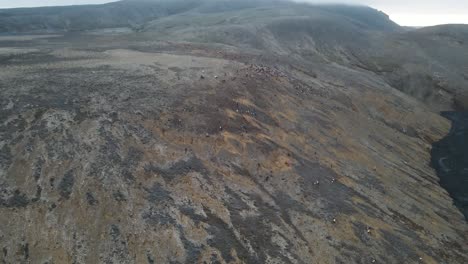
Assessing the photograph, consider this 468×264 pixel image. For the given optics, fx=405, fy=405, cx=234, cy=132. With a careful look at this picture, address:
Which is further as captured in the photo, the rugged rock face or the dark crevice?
the dark crevice

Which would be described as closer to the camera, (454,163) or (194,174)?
(194,174)

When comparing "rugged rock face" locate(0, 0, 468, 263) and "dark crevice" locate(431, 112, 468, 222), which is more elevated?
"rugged rock face" locate(0, 0, 468, 263)

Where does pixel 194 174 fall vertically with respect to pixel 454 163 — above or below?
above

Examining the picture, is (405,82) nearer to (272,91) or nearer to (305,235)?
(272,91)

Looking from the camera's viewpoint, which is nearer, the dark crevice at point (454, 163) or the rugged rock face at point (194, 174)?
the rugged rock face at point (194, 174)


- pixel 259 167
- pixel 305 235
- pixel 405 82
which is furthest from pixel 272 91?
pixel 405 82

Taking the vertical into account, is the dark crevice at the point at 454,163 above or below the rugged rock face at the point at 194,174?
below

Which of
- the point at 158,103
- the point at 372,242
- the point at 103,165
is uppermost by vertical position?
the point at 158,103

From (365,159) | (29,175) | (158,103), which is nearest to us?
(29,175)
